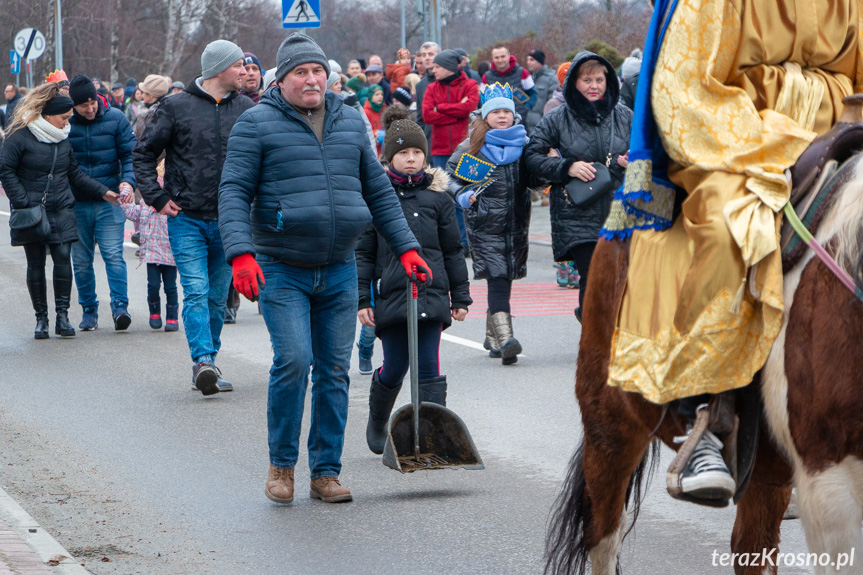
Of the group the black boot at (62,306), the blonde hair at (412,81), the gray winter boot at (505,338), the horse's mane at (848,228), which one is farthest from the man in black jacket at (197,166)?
the blonde hair at (412,81)

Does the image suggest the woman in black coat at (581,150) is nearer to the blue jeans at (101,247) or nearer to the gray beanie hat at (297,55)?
the gray beanie hat at (297,55)

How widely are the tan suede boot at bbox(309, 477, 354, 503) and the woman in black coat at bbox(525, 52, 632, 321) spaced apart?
292 centimetres

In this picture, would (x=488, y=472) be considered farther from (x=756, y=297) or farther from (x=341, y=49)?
(x=341, y=49)

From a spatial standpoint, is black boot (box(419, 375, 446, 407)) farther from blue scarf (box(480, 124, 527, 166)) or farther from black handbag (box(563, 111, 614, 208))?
blue scarf (box(480, 124, 527, 166))

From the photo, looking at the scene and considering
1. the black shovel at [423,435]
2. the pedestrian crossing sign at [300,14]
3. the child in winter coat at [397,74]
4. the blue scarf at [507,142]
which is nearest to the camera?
the black shovel at [423,435]

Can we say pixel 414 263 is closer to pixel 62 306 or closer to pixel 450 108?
pixel 62 306

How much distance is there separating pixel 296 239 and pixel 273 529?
1342 millimetres

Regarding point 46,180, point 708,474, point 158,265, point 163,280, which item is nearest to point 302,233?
point 708,474

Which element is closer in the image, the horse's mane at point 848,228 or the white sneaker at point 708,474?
the horse's mane at point 848,228

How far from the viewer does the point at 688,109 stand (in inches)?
151

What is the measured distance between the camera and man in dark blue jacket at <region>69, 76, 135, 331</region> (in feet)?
36.9

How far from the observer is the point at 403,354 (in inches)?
263

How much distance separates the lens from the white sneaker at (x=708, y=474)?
3.60 meters

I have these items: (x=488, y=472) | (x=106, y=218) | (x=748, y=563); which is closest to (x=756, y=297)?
(x=748, y=563)
